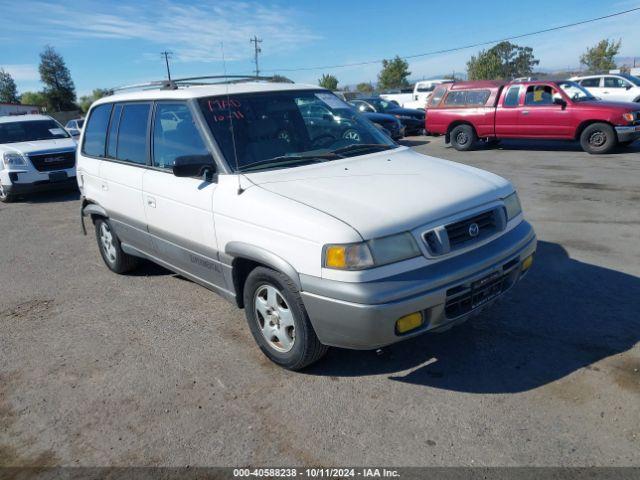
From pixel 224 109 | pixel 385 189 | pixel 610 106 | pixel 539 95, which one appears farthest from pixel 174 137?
pixel 610 106

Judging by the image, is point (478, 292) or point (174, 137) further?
point (174, 137)

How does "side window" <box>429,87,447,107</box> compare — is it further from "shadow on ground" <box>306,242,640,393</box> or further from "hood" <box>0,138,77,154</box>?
"shadow on ground" <box>306,242,640,393</box>

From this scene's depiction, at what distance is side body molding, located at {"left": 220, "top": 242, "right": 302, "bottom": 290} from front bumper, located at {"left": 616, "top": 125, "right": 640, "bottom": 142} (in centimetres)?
1134

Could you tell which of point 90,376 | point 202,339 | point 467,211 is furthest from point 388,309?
point 90,376

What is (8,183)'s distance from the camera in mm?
10125

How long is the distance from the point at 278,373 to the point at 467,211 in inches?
65.2

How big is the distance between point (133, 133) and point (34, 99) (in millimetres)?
92724

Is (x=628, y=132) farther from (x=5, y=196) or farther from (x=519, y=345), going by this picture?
(x=5, y=196)

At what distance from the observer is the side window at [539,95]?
1239 centimetres

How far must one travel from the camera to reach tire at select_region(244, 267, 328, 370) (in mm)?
3061

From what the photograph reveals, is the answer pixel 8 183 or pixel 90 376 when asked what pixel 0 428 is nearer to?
pixel 90 376

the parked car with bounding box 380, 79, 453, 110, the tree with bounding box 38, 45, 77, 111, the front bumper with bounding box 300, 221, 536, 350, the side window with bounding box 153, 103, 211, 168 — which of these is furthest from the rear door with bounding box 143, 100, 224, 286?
the tree with bounding box 38, 45, 77, 111

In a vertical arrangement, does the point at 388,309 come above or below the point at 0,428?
above

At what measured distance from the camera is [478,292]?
3.07 m
